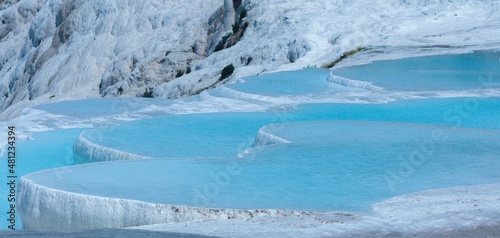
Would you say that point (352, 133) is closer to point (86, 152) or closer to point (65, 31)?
point (86, 152)

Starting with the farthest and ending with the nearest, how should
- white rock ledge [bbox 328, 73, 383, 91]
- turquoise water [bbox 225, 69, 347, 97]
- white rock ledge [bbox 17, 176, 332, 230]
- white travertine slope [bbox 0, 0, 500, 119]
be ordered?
white travertine slope [bbox 0, 0, 500, 119] → turquoise water [bbox 225, 69, 347, 97] → white rock ledge [bbox 328, 73, 383, 91] → white rock ledge [bbox 17, 176, 332, 230]

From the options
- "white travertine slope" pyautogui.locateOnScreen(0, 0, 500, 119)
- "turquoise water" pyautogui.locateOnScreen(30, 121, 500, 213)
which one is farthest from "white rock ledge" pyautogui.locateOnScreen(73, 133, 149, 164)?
"white travertine slope" pyautogui.locateOnScreen(0, 0, 500, 119)

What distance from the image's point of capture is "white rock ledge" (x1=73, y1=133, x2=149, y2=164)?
29.0ft

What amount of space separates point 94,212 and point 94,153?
305cm

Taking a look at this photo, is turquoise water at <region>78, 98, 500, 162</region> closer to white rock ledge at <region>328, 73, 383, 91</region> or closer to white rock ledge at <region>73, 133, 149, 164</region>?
white rock ledge at <region>73, 133, 149, 164</region>

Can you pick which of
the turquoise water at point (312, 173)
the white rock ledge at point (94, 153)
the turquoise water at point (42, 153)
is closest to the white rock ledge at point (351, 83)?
the turquoise water at point (312, 173)

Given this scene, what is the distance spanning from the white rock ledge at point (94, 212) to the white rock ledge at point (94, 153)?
1665 mm

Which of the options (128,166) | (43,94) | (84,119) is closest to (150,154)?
(128,166)

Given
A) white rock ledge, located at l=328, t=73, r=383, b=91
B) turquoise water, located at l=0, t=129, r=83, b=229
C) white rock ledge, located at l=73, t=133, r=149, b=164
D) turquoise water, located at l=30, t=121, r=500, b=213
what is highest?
turquoise water, located at l=30, t=121, r=500, b=213

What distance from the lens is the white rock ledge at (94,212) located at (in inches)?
227

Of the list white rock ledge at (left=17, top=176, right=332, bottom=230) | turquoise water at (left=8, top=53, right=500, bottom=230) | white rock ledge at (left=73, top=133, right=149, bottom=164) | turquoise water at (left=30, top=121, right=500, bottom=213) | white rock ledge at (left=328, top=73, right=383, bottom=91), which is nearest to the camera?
white rock ledge at (left=17, top=176, right=332, bottom=230)

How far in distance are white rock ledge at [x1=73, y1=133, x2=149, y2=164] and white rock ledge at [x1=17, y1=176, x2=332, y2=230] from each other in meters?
1.67

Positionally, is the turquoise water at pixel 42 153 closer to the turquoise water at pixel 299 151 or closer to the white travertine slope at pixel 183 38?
the turquoise water at pixel 299 151

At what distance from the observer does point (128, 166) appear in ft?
25.1
